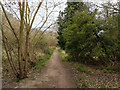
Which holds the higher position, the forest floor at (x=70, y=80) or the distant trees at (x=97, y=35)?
the distant trees at (x=97, y=35)

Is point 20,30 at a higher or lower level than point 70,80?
higher

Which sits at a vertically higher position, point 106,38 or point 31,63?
point 106,38

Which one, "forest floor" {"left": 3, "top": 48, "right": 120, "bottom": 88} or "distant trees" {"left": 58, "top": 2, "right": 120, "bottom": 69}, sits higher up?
"distant trees" {"left": 58, "top": 2, "right": 120, "bottom": 69}

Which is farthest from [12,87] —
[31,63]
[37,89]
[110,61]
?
[110,61]

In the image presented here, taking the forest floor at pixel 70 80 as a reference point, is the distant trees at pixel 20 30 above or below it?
above

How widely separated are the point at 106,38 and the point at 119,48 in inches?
47.6

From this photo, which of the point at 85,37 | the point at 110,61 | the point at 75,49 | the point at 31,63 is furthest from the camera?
the point at 75,49

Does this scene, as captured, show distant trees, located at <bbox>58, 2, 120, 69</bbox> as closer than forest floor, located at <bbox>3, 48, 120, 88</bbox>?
No

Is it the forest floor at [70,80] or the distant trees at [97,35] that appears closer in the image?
the forest floor at [70,80]

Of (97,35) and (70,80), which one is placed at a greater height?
(97,35)

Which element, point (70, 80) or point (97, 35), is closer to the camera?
point (70, 80)

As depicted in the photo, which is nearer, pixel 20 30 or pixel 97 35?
pixel 20 30

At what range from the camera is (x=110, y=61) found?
728cm

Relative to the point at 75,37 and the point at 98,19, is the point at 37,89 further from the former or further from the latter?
the point at 98,19
